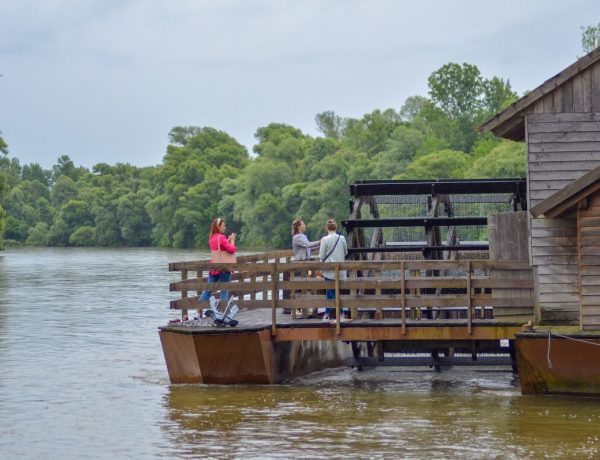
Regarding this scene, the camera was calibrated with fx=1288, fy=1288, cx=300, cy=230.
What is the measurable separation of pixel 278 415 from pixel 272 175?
97.8m

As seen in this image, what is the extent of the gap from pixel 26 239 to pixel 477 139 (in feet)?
222

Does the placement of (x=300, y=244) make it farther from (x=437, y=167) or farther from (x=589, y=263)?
(x=437, y=167)

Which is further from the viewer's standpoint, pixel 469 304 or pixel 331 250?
pixel 331 250

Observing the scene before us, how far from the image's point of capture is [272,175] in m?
114

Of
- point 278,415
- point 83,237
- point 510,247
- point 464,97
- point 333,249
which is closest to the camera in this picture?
point 278,415

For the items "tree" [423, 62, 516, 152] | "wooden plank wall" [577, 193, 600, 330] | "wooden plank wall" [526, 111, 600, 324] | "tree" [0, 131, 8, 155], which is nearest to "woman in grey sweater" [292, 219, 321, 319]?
"wooden plank wall" [526, 111, 600, 324]

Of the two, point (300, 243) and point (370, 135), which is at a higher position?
point (370, 135)

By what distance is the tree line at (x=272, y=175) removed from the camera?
98.7 m

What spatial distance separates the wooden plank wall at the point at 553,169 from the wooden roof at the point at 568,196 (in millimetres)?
659

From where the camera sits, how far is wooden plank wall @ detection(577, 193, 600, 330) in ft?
55.4

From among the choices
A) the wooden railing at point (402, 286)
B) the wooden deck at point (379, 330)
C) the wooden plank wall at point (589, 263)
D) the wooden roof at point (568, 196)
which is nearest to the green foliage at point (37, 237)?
the wooden railing at point (402, 286)

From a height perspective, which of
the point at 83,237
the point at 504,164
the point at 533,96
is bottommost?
the point at 533,96

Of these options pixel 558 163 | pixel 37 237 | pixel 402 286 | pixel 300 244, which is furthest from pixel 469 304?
pixel 37 237

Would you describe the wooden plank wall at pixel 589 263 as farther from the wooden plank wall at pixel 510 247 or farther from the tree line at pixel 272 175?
the tree line at pixel 272 175
